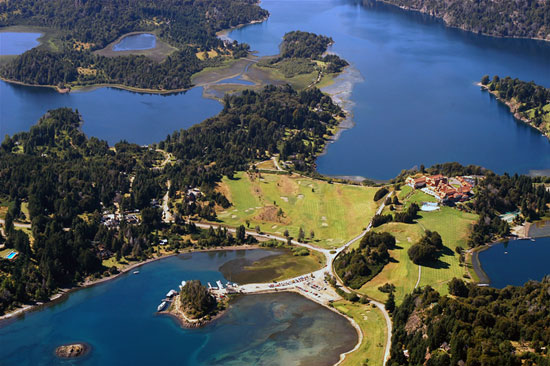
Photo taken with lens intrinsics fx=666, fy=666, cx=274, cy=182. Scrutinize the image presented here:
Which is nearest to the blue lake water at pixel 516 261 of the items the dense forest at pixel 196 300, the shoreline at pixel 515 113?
the dense forest at pixel 196 300

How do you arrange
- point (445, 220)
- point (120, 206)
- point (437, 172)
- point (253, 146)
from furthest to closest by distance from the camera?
point (253, 146)
point (437, 172)
point (120, 206)
point (445, 220)

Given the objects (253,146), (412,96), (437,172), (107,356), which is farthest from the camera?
(412,96)

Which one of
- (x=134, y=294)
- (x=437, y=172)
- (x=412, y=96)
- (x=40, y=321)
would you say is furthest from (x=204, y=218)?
(x=412, y=96)

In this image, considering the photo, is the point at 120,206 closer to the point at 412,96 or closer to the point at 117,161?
the point at 117,161

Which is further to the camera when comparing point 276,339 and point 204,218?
point 204,218

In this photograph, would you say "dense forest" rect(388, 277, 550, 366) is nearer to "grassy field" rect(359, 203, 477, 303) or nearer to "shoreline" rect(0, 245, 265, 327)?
"grassy field" rect(359, 203, 477, 303)

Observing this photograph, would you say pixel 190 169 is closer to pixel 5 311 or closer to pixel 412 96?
pixel 5 311

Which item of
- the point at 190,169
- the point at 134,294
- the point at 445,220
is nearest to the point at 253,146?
the point at 190,169
